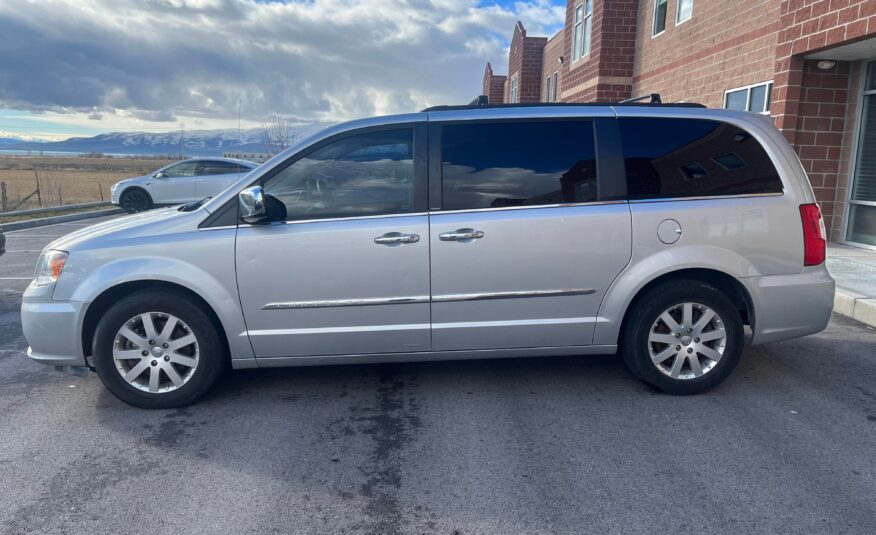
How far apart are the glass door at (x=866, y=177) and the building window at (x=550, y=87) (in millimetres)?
15935

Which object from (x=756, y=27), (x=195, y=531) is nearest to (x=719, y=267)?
(x=195, y=531)

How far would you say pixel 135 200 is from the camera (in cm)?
1938

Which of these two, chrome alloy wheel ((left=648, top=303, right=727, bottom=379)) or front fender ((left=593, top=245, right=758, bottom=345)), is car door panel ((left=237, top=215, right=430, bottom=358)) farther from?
chrome alloy wheel ((left=648, top=303, right=727, bottom=379))

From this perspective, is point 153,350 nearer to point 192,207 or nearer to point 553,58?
point 192,207

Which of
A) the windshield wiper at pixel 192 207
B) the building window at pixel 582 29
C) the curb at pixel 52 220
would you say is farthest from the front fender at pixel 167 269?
the building window at pixel 582 29

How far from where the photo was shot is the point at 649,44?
16438 millimetres

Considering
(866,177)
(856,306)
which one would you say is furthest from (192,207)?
(866,177)

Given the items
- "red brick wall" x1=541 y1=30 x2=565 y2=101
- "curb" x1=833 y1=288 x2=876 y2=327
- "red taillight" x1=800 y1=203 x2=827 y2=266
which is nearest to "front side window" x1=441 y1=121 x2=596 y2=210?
"red taillight" x1=800 y1=203 x2=827 y2=266

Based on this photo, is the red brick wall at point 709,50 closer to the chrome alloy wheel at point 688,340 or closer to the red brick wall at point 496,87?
the chrome alloy wheel at point 688,340

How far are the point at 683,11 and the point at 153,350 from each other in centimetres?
1377

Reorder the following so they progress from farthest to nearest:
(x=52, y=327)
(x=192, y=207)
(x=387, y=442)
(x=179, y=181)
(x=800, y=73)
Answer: (x=179, y=181), (x=800, y=73), (x=192, y=207), (x=52, y=327), (x=387, y=442)

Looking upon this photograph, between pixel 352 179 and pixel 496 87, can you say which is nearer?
pixel 352 179

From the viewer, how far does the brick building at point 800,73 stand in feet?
31.0

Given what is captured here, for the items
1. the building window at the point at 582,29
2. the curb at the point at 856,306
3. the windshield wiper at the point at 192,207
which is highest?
the building window at the point at 582,29
